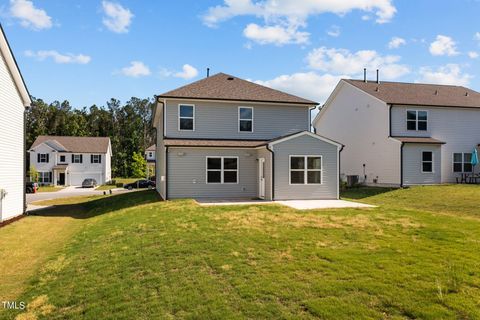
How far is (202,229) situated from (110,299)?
4.38 meters

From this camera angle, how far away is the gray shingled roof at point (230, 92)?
1991cm

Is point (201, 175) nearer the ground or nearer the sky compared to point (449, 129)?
nearer the ground

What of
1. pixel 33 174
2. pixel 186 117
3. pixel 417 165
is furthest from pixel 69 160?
pixel 417 165

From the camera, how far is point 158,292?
21.1 feet

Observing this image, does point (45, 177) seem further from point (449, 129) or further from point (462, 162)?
point (462, 162)

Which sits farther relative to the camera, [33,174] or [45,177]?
[45,177]

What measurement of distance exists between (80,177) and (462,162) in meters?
47.9

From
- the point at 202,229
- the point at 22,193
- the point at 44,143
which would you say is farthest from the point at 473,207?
the point at 44,143

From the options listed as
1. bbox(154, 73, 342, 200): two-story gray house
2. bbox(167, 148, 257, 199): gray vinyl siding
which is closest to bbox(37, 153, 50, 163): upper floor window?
bbox(154, 73, 342, 200): two-story gray house

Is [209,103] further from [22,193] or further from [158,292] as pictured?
[158,292]

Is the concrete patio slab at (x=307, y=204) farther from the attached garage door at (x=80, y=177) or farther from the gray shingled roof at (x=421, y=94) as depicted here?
the attached garage door at (x=80, y=177)

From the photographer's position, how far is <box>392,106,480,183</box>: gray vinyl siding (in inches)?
1004

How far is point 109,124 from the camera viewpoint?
256 feet

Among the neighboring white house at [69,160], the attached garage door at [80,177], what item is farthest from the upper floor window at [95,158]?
the attached garage door at [80,177]
